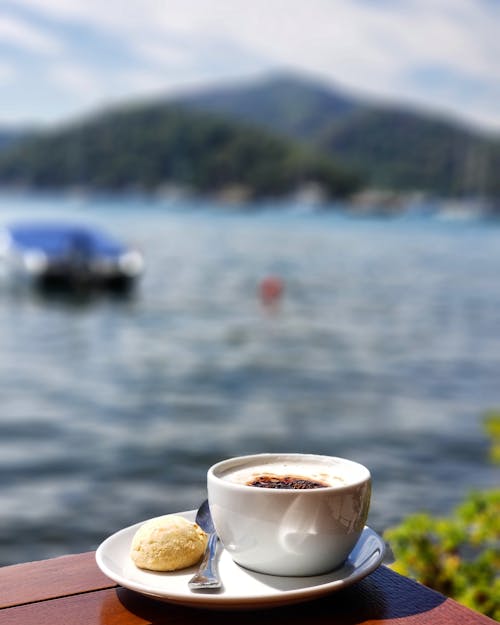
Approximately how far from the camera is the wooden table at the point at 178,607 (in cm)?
74

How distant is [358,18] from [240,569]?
58551mm

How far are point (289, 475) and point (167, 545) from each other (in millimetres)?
130

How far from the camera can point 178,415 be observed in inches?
294

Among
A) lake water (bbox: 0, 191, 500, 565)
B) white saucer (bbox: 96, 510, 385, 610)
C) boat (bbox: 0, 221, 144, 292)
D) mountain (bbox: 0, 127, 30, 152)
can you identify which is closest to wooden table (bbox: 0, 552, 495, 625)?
white saucer (bbox: 96, 510, 385, 610)

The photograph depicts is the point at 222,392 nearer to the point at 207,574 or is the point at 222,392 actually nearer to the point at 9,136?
the point at 207,574

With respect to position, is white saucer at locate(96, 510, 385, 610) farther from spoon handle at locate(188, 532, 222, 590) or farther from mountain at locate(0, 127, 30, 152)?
mountain at locate(0, 127, 30, 152)

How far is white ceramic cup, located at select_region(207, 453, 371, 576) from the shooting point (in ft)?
2.50

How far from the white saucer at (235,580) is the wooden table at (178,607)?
0.02m

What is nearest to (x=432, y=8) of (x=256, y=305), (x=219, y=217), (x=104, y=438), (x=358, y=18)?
(x=358, y=18)

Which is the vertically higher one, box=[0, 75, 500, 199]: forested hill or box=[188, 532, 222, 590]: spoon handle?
box=[0, 75, 500, 199]: forested hill

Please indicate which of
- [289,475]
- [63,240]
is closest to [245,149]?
[63,240]

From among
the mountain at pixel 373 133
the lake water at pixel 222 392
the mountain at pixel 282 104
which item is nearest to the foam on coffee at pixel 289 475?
the lake water at pixel 222 392

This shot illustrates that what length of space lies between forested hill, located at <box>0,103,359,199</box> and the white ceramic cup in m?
58.4

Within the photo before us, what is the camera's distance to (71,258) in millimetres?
18109
